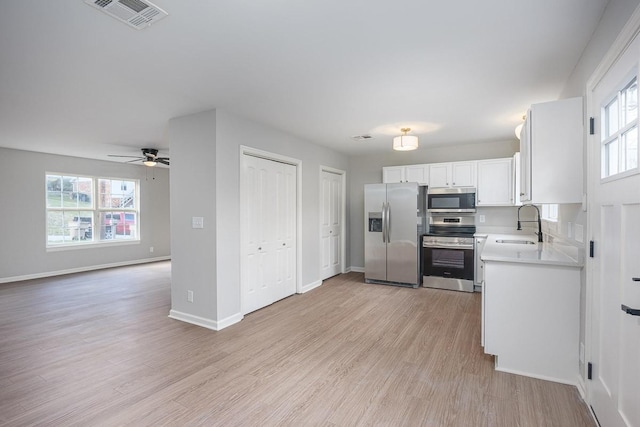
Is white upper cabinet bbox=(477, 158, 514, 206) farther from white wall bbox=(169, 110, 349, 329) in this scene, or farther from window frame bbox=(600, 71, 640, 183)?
white wall bbox=(169, 110, 349, 329)

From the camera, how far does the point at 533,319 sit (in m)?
2.45

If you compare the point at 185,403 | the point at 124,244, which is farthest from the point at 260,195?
the point at 124,244

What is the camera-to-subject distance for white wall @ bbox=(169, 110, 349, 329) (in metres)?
3.52

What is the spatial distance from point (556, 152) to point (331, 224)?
3977mm

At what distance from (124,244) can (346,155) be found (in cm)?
571

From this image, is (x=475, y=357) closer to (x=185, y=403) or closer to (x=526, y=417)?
(x=526, y=417)

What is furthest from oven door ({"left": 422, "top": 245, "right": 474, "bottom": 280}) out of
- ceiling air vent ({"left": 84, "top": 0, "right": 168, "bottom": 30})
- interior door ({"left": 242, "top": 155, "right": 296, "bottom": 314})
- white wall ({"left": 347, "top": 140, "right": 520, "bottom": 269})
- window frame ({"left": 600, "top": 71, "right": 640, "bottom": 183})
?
ceiling air vent ({"left": 84, "top": 0, "right": 168, "bottom": 30})

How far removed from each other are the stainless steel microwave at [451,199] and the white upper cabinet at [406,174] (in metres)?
0.28

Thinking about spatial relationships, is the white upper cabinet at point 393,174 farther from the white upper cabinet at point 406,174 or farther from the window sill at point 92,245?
the window sill at point 92,245

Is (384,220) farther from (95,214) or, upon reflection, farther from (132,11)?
(95,214)

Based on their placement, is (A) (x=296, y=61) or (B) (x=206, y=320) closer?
(A) (x=296, y=61)

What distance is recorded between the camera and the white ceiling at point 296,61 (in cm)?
183

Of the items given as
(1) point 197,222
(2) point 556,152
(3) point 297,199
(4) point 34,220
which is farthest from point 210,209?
(4) point 34,220

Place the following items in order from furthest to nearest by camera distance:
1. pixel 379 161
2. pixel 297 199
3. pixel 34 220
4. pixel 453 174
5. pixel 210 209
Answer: pixel 379 161, pixel 34 220, pixel 453 174, pixel 297 199, pixel 210 209
